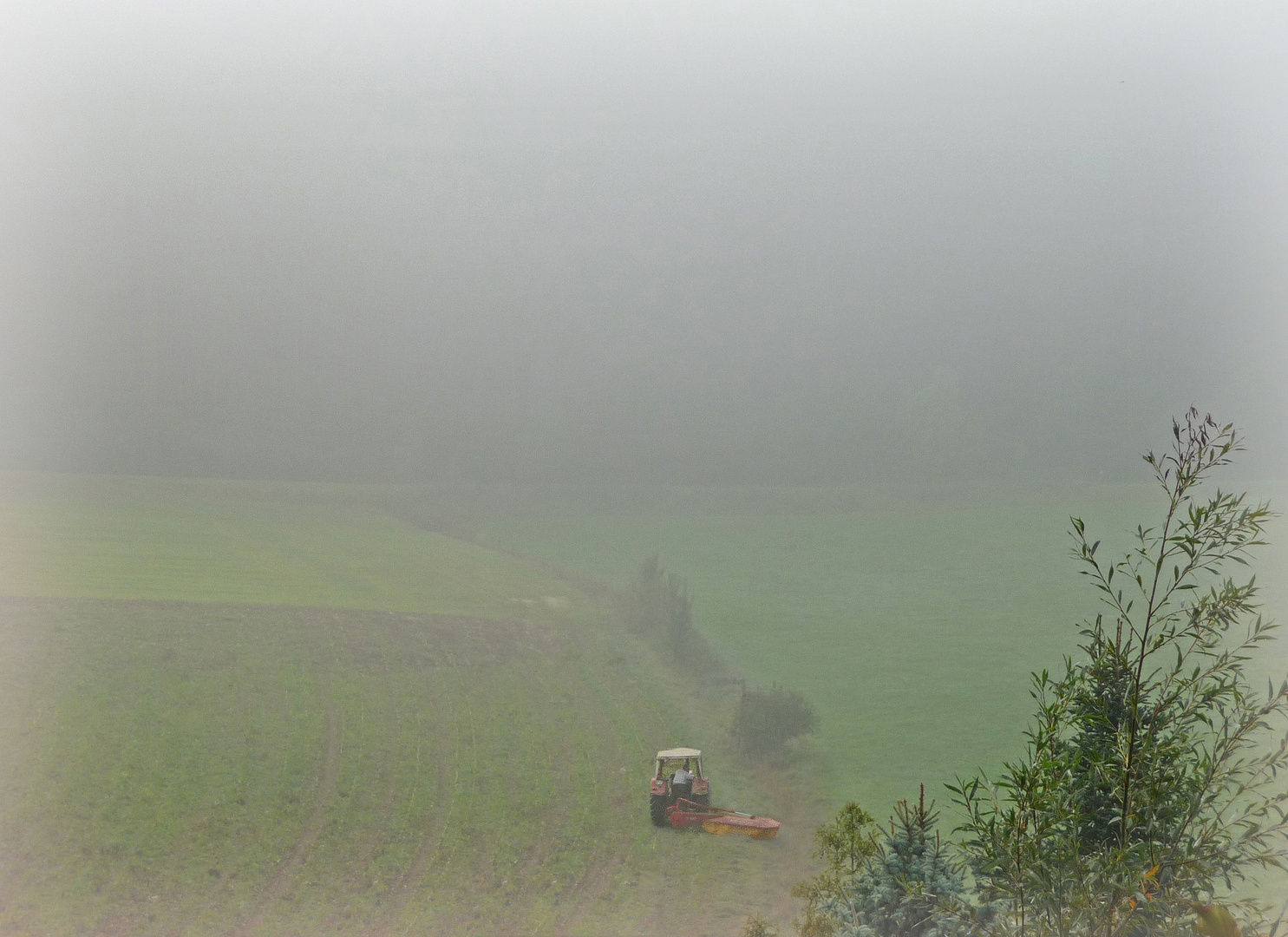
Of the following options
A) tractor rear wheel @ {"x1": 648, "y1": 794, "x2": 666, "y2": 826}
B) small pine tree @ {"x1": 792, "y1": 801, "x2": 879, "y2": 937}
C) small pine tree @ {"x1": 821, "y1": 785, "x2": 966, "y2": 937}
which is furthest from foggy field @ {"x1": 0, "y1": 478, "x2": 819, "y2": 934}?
small pine tree @ {"x1": 821, "y1": 785, "x2": 966, "y2": 937}

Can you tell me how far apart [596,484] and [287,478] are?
630cm

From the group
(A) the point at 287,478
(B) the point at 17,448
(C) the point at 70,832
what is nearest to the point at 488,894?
(C) the point at 70,832

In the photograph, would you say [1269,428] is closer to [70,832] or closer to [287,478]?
[287,478]

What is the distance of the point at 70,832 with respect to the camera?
11.7 m

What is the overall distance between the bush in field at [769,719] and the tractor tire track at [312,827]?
19.0ft

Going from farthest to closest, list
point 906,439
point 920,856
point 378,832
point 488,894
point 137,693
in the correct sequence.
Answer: point 906,439, point 137,693, point 378,832, point 488,894, point 920,856

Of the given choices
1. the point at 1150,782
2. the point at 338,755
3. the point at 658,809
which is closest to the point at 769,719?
the point at 658,809

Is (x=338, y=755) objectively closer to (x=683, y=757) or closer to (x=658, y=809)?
(x=658, y=809)

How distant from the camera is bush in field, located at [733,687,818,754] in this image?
536 inches

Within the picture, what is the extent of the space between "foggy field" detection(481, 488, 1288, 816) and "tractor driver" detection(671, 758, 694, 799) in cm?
216

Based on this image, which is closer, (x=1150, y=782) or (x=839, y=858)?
(x=1150, y=782)

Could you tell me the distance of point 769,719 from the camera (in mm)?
13922

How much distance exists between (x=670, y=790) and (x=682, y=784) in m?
0.17

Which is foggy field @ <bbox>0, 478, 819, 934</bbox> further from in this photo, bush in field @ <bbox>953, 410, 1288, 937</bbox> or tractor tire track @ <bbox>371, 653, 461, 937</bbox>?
bush in field @ <bbox>953, 410, 1288, 937</bbox>
